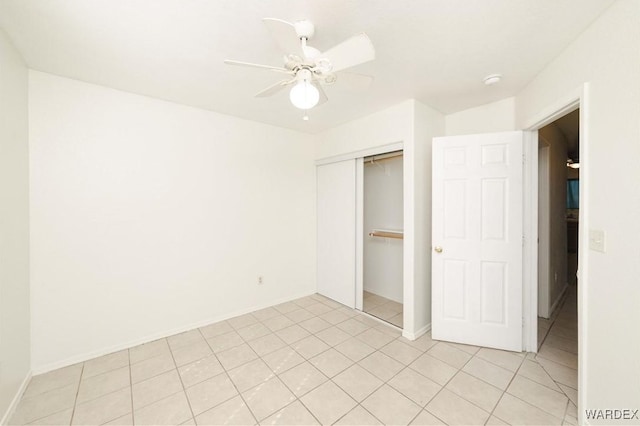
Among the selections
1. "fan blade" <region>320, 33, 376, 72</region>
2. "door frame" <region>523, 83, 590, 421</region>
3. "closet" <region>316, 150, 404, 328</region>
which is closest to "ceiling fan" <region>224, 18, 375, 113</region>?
"fan blade" <region>320, 33, 376, 72</region>

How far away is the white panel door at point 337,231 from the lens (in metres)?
3.41

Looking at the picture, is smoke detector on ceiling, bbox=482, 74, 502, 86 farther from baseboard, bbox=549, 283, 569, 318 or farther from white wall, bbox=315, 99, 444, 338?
baseboard, bbox=549, 283, 569, 318

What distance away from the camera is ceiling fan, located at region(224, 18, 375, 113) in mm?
1195

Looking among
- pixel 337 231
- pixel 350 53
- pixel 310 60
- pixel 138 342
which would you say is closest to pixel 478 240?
pixel 337 231

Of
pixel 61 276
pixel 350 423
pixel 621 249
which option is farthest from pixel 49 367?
pixel 621 249

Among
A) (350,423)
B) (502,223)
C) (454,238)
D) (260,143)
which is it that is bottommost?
(350,423)

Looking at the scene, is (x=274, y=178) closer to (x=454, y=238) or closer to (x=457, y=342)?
(x=454, y=238)

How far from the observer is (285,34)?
1175mm

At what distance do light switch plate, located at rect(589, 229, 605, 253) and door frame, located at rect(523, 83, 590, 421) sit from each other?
0.12 feet

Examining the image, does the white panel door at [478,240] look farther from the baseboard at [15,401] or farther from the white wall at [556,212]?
the baseboard at [15,401]

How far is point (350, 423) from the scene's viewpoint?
1570 millimetres

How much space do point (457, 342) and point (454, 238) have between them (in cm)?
104

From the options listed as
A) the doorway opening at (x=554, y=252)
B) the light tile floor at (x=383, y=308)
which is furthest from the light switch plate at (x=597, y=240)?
the light tile floor at (x=383, y=308)

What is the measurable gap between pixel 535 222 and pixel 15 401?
4339 millimetres
